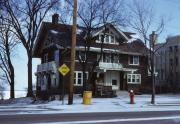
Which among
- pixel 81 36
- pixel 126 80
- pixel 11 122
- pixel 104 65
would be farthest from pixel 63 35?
pixel 11 122

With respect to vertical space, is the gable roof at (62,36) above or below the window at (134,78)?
above

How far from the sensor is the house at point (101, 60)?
55.3m

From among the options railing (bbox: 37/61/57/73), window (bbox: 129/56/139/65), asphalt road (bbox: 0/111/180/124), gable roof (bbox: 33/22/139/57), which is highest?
gable roof (bbox: 33/22/139/57)

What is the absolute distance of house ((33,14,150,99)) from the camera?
55.3 metres

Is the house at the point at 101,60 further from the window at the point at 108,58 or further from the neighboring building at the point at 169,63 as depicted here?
the neighboring building at the point at 169,63

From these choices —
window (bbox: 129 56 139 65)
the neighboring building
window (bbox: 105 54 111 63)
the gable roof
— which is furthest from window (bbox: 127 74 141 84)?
the neighboring building

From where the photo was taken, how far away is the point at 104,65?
186 feet

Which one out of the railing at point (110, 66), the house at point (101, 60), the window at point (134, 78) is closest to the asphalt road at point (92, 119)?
the house at point (101, 60)

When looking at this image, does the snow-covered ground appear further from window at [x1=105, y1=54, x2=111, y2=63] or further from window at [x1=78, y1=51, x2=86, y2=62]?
window at [x1=105, y1=54, x2=111, y2=63]

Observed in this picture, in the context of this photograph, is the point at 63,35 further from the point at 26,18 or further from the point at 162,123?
the point at 162,123

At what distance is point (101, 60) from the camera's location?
57.7 meters

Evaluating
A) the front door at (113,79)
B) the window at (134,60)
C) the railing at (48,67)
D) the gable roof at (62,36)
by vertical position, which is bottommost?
the front door at (113,79)

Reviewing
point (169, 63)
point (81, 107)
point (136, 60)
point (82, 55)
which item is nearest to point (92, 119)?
→ point (81, 107)

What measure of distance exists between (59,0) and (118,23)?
754 cm
